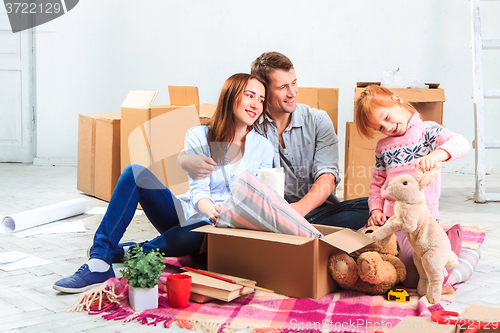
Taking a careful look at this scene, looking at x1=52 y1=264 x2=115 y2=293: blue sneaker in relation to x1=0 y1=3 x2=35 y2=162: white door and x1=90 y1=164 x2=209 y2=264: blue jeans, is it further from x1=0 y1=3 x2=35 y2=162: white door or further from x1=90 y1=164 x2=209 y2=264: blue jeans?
x1=0 y1=3 x2=35 y2=162: white door

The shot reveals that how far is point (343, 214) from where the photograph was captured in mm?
1928

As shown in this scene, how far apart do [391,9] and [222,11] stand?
1.55 metres

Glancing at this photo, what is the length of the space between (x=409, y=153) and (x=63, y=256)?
1450 millimetres

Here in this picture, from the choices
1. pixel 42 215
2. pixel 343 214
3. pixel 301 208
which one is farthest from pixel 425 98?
pixel 42 215

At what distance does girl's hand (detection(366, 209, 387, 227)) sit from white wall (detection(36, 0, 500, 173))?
2.78 m

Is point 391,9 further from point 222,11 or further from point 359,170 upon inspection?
point 359,170

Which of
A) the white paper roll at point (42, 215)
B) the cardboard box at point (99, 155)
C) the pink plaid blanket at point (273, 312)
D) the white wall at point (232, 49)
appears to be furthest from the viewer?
the white wall at point (232, 49)

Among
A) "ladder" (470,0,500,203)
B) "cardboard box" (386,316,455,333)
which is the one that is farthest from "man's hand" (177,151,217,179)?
"ladder" (470,0,500,203)

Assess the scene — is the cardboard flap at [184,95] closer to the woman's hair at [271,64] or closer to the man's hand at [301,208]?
the woman's hair at [271,64]

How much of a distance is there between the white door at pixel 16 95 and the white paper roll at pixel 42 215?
2459 millimetres

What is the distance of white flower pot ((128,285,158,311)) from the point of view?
145cm

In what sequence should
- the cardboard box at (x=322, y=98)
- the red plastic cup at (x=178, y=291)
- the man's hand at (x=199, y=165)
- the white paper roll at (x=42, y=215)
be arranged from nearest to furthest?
the red plastic cup at (x=178, y=291) < the man's hand at (x=199, y=165) < the white paper roll at (x=42, y=215) < the cardboard box at (x=322, y=98)

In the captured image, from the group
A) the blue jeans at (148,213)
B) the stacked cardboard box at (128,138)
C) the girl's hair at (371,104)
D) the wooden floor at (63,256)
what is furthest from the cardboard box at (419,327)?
the stacked cardboard box at (128,138)

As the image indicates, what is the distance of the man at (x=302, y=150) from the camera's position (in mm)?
1930
